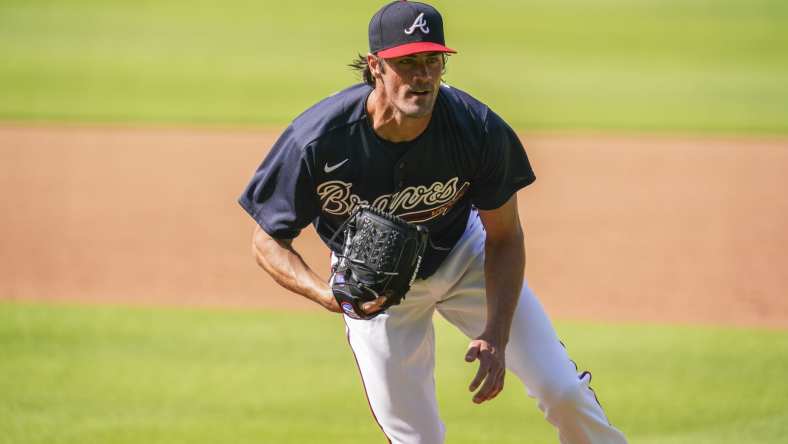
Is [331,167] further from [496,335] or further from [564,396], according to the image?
[564,396]

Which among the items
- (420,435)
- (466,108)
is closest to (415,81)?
(466,108)

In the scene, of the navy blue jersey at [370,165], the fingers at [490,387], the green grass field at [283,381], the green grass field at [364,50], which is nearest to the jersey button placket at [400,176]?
the navy blue jersey at [370,165]

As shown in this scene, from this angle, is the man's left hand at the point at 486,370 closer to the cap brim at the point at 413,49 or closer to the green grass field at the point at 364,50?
the cap brim at the point at 413,49

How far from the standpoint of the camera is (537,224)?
1045 centimetres

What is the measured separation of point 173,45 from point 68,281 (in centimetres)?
1106

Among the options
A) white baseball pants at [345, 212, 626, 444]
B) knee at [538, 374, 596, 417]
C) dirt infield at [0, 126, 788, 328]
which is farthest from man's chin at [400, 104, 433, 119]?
dirt infield at [0, 126, 788, 328]

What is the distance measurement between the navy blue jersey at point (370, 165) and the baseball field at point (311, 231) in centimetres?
177

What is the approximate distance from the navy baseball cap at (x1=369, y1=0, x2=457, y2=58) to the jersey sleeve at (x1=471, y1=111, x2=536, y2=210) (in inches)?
16.4

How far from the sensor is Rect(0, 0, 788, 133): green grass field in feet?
50.7

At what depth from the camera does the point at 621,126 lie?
1457 centimetres

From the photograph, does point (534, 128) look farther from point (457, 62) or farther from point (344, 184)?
point (344, 184)

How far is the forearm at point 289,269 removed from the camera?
4.50 metres

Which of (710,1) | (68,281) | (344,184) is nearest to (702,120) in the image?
(710,1)

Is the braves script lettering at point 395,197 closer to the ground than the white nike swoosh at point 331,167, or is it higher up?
closer to the ground
